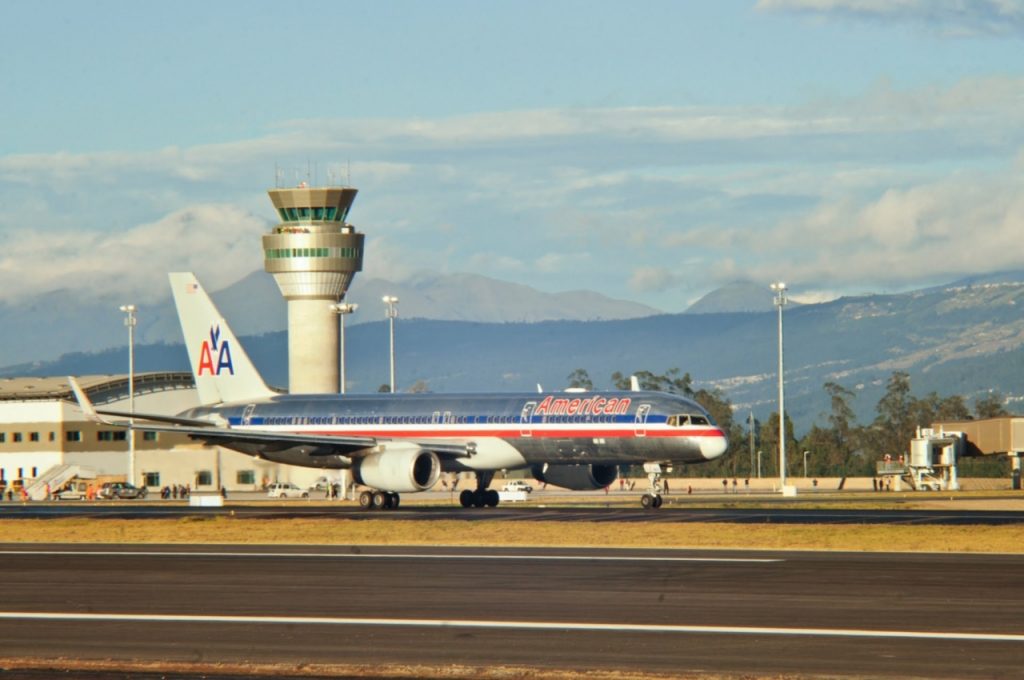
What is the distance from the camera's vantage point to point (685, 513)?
54250 mm

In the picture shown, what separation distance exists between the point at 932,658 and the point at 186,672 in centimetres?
1001

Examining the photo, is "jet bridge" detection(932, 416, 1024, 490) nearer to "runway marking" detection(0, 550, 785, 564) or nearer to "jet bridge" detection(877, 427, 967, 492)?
"jet bridge" detection(877, 427, 967, 492)

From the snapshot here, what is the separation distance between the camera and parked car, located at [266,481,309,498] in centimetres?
10956

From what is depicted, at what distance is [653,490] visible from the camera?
6031 cm

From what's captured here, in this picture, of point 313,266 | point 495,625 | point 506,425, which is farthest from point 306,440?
point 313,266

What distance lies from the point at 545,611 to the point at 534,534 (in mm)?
17463

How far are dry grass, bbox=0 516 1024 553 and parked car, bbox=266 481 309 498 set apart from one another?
5940cm

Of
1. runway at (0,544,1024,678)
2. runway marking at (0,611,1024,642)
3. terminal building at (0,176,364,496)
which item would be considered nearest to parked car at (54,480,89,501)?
terminal building at (0,176,364,496)

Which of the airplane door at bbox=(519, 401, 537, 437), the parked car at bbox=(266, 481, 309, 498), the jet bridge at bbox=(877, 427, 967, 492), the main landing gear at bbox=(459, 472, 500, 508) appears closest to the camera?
the airplane door at bbox=(519, 401, 537, 437)

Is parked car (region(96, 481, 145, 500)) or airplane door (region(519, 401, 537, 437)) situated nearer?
airplane door (region(519, 401, 537, 437))

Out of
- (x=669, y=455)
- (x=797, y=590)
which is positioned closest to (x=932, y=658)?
(x=797, y=590)

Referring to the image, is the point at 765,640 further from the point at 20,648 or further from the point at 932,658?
the point at 20,648

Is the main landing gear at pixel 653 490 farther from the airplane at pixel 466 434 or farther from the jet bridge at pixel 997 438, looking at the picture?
the jet bridge at pixel 997 438

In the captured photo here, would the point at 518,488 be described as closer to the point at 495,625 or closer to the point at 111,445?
the point at 111,445
